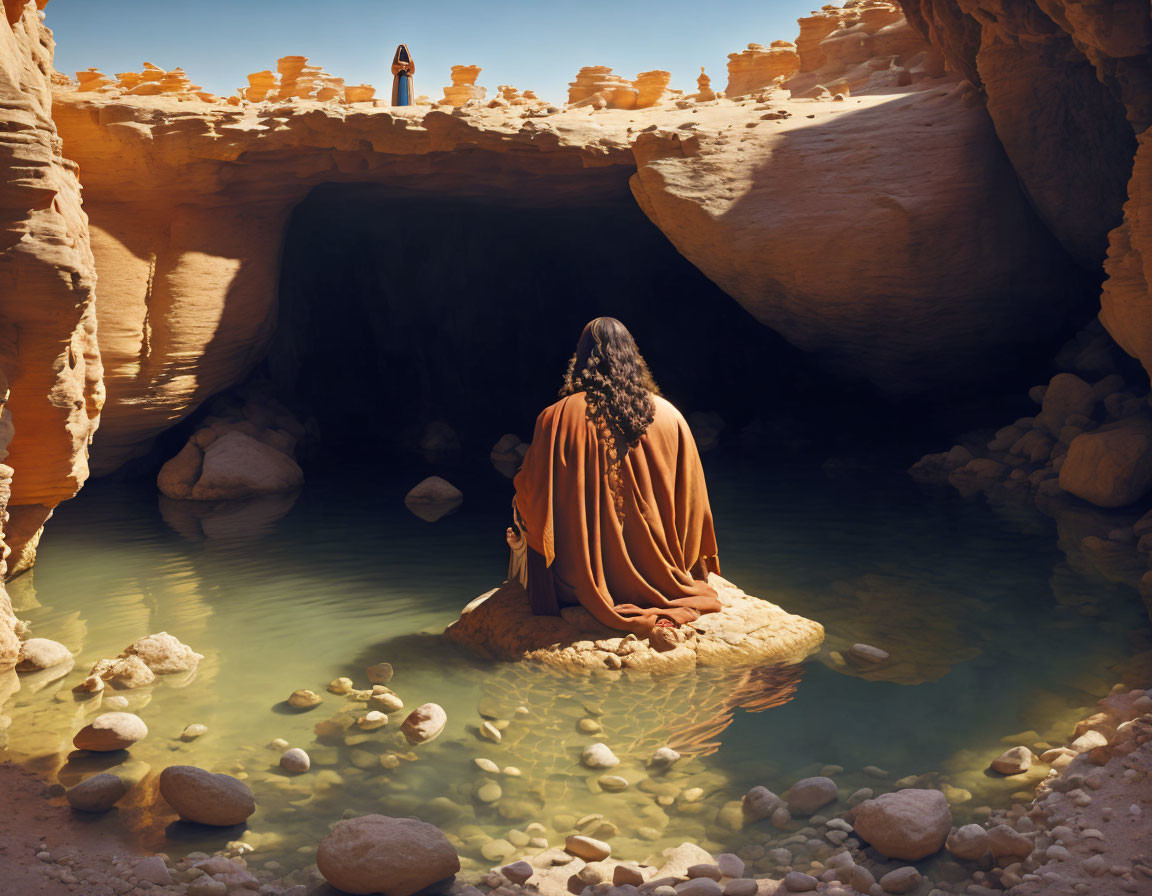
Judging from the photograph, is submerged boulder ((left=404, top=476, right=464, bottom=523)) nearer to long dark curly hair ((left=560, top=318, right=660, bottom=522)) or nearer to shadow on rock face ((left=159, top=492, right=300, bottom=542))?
shadow on rock face ((left=159, top=492, right=300, bottom=542))

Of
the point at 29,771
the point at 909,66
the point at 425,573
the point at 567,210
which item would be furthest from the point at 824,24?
the point at 29,771

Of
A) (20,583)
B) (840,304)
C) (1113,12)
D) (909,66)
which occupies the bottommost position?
(20,583)

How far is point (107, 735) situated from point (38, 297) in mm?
2768

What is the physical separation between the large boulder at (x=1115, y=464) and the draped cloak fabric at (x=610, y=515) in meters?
4.61

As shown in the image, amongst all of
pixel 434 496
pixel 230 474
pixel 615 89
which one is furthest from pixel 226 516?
pixel 615 89

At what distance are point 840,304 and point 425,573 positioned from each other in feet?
17.1

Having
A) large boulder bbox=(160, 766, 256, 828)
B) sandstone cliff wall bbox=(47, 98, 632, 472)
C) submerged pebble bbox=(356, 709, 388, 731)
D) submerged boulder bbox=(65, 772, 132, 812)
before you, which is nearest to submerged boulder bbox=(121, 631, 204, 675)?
submerged pebble bbox=(356, 709, 388, 731)

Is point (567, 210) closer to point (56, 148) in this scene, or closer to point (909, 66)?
point (909, 66)

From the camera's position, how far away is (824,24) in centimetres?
1505

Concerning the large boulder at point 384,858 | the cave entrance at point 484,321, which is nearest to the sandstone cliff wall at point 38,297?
the large boulder at point 384,858

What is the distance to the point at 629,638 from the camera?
534 cm

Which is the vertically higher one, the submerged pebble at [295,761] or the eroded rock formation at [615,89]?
the eroded rock formation at [615,89]

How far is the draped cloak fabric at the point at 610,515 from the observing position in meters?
5.43

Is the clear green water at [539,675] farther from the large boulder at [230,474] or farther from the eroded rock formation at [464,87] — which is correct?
the eroded rock formation at [464,87]
